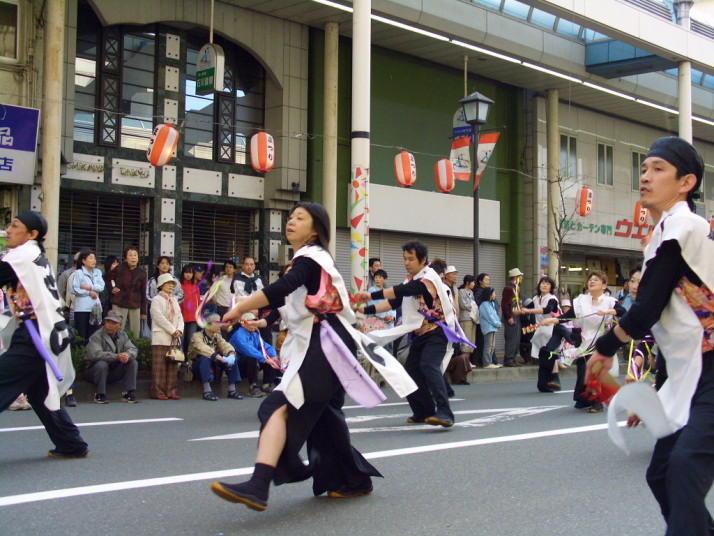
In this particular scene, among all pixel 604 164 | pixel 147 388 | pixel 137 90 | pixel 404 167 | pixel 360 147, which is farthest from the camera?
pixel 604 164

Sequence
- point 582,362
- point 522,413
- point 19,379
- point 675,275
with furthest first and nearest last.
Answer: point 582,362 → point 522,413 → point 19,379 → point 675,275

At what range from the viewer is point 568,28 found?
76.8 ft

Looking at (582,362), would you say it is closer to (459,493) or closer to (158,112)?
(459,493)

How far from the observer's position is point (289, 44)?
64.0ft

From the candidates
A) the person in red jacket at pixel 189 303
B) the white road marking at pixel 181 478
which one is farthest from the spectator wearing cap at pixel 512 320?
the white road marking at pixel 181 478

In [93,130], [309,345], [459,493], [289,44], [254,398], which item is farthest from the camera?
[289,44]

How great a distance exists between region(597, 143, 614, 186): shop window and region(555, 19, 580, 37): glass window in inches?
209

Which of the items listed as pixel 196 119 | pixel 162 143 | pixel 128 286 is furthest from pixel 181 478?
pixel 196 119

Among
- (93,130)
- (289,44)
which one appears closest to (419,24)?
(289,44)

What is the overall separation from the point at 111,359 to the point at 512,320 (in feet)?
32.3

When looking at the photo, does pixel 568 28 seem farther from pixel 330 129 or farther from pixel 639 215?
pixel 330 129

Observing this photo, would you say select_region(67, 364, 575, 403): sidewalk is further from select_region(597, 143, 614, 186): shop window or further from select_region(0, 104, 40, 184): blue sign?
select_region(597, 143, 614, 186): shop window

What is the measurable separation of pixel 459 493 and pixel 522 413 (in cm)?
486

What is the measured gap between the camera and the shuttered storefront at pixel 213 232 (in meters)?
18.6
